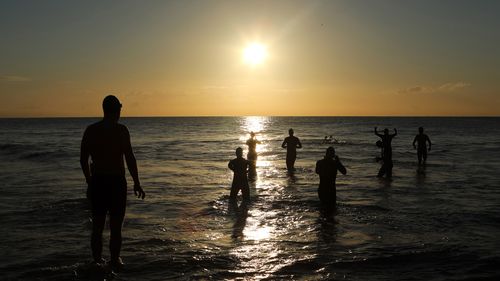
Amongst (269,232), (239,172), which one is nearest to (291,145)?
(239,172)

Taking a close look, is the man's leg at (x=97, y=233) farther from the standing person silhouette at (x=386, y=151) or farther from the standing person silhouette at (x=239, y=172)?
the standing person silhouette at (x=386, y=151)

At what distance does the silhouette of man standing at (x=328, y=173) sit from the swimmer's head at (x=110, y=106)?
232 inches

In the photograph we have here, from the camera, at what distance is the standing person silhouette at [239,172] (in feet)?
40.6

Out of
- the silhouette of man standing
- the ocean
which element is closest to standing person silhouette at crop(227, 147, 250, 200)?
the ocean

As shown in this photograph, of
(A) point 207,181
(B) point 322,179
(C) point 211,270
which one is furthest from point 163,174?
(C) point 211,270

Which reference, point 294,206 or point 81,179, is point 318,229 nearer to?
point 294,206

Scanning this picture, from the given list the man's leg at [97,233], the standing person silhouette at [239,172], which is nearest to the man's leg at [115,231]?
the man's leg at [97,233]

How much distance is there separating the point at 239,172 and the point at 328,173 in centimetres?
265

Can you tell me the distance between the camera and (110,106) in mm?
5879

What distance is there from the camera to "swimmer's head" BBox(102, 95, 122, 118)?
5.87m

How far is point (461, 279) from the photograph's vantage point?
655 cm

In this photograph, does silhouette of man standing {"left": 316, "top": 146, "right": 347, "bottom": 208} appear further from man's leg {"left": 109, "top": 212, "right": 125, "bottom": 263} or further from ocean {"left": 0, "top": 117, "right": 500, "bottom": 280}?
man's leg {"left": 109, "top": 212, "right": 125, "bottom": 263}

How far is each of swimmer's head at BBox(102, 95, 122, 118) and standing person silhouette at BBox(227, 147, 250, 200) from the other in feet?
21.0

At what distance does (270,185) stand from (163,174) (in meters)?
6.27
